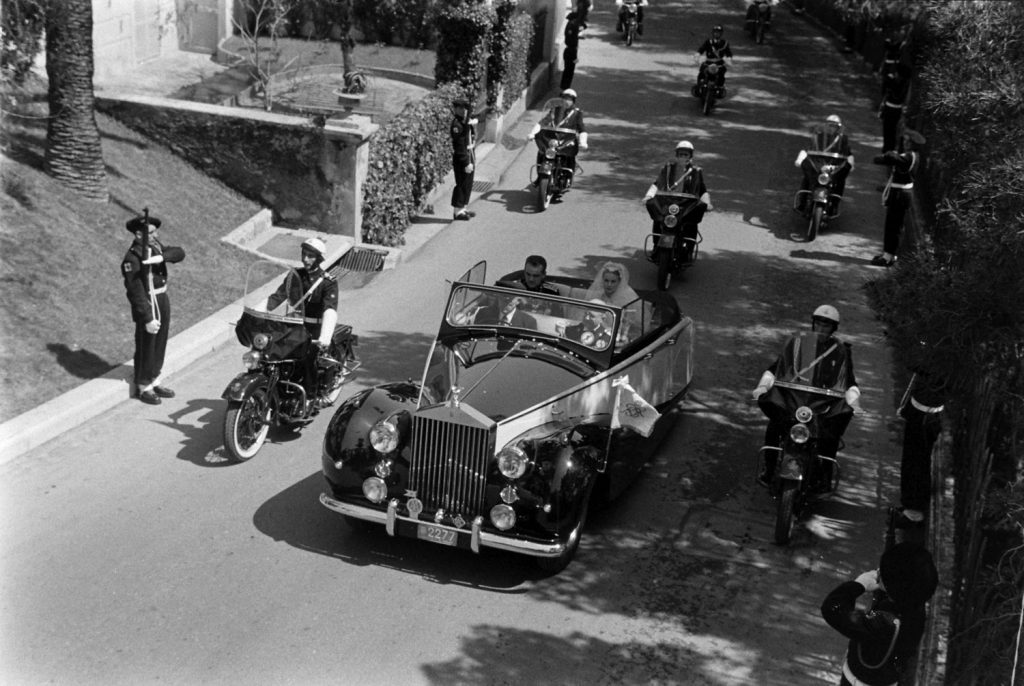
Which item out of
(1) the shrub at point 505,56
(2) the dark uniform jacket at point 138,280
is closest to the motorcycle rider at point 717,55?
(1) the shrub at point 505,56

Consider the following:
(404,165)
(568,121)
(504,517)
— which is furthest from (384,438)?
(568,121)

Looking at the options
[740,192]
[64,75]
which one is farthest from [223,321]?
[740,192]

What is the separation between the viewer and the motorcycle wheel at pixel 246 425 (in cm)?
1017

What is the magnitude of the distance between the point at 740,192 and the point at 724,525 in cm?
1151

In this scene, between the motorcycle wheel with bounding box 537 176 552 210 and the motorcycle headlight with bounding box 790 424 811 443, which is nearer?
the motorcycle headlight with bounding box 790 424 811 443

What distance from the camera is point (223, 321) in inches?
527

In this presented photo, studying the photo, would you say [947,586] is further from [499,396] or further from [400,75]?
[400,75]

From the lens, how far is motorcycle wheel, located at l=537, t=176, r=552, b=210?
744 inches

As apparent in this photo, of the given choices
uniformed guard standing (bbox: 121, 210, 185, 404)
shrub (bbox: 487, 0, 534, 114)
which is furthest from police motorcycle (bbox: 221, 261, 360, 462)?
shrub (bbox: 487, 0, 534, 114)

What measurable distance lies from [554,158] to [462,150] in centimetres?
185

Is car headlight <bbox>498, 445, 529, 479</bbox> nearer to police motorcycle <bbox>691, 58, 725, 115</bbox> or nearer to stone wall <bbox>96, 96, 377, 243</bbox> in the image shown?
stone wall <bbox>96, 96, 377, 243</bbox>

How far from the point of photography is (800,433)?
32.0 feet

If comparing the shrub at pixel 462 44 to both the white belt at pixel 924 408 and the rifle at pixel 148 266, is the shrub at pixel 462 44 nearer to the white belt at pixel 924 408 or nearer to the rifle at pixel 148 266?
the rifle at pixel 148 266

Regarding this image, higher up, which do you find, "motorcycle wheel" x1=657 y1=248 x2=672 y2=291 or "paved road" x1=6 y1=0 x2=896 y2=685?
"motorcycle wheel" x1=657 y1=248 x2=672 y2=291
